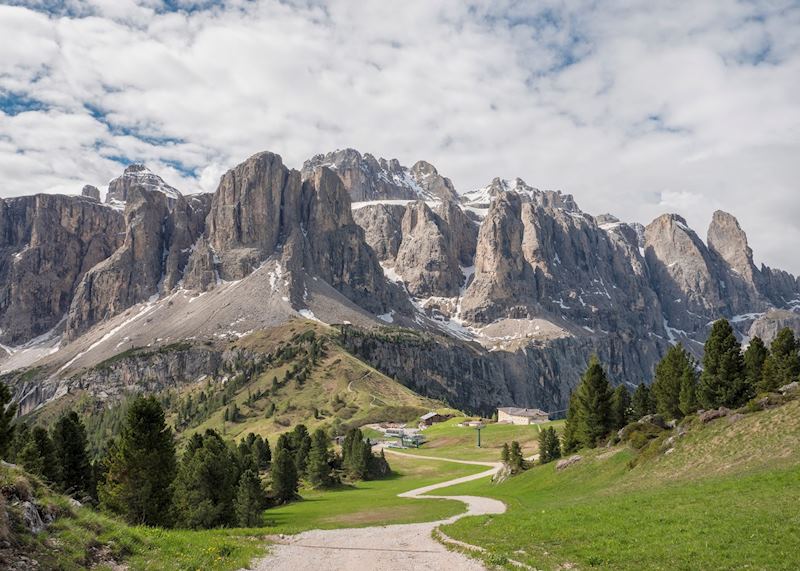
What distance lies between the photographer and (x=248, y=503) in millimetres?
51562

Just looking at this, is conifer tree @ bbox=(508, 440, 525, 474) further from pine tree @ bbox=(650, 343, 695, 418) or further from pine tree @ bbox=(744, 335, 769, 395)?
pine tree @ bbox=(744, 335, 769, 395)

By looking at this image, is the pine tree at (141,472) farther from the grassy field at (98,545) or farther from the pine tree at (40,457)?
the grassy field at (98,545)

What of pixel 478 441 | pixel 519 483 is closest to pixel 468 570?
pixel 519 483

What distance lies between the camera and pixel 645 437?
45312mm

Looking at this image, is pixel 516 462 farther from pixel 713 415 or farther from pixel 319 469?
pixel 319 469

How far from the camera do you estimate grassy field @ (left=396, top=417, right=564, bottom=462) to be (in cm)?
10781

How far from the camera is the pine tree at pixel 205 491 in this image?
150ft

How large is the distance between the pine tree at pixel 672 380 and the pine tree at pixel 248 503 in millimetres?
49756

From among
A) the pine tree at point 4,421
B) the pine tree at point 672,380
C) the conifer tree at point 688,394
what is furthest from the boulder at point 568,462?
the pine tree at point 4,421

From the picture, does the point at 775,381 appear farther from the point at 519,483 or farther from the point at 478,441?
the point at 478,441

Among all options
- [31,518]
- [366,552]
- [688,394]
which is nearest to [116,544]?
[31,518]

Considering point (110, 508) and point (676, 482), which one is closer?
point (676, 482)

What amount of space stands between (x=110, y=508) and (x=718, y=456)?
40.4 meters

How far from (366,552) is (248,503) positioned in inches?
1217
